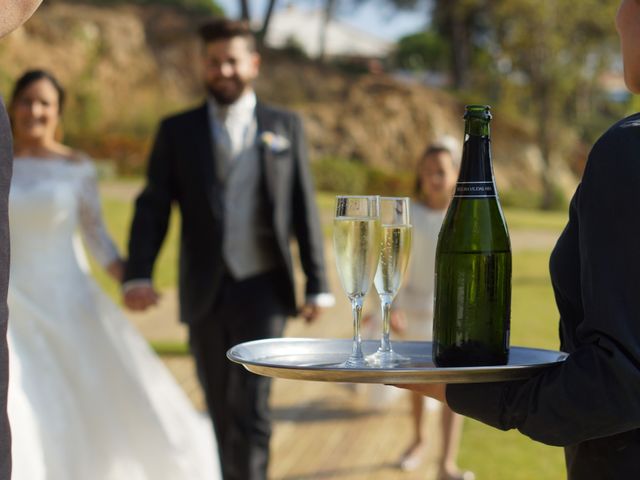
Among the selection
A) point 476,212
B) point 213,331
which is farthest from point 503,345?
point 213,331

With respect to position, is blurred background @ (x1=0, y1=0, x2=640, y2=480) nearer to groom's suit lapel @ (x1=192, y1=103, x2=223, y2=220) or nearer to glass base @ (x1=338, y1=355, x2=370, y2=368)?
groom's suit lapel @ (x1=192, y1=103, x2=223, y2=220)

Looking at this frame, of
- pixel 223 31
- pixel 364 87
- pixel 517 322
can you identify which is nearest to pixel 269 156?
pixel 223 31

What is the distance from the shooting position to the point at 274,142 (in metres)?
5.24

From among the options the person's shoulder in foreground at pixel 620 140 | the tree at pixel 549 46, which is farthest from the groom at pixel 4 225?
the tree at pixel 549 46

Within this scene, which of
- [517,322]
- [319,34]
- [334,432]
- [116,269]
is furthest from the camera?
[319,34]

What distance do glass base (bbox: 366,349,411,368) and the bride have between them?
3.17 meters

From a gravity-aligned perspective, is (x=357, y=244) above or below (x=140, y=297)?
above

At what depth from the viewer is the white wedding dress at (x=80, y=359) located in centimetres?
511

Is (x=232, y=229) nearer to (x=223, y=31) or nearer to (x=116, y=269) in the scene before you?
(x=116, y=269)

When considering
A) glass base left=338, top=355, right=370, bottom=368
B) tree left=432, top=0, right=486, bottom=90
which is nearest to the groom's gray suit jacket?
glass base left=338, top=355, right=370, bottom=368

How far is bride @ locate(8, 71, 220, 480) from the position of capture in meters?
5.18

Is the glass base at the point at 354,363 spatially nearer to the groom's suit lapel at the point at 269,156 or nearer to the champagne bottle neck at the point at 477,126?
the champagne bottle neck at the point at 477,126

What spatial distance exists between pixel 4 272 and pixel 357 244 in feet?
2.28

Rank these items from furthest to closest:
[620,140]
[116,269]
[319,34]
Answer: [319,34] → [116,269] → [620,140]
